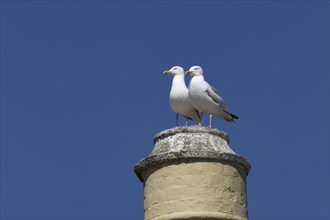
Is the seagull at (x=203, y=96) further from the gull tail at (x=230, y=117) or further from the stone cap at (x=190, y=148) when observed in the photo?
the stone cap at (x=190, y=148)

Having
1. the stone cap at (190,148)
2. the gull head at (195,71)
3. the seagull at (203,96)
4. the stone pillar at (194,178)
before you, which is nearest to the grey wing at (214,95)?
the seagull at (203,96)

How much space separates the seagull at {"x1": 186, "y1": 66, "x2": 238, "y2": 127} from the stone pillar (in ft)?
5.56

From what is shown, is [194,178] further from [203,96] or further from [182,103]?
[182,103]

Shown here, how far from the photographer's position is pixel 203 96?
8.91 meters

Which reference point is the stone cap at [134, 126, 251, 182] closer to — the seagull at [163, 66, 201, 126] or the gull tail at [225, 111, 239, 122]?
the seagull at [163, 66, 201, 126]

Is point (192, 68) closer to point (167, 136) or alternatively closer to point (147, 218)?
point (167, 136)

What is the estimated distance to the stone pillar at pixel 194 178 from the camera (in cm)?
669

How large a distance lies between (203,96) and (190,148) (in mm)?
2001

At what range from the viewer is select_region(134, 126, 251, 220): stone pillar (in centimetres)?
669

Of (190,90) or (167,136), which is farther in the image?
(190,90)

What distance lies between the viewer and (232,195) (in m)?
6.88

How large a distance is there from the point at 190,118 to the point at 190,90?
64 centimetres

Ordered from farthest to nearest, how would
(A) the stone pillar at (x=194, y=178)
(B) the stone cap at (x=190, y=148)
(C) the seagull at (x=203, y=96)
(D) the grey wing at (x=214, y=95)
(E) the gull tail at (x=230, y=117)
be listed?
(E) the gull tail at (x=230, y=117)
(D) the grey wing at (x=214, y=95)
(C) the seagull at (x=203, y=96)
(B) the stone cap at (x=190, y=148)
(A) the stone pillar at (x=194, y=178)

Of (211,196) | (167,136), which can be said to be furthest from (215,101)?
(211,196)
